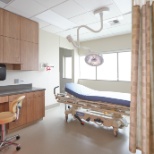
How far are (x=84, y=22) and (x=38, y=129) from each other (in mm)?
2984

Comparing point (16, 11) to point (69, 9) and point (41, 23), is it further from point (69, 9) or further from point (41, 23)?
point (69, 9)

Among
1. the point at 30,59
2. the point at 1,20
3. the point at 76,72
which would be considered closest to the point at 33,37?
the point at 30,59

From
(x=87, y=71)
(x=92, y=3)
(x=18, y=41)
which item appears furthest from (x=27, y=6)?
(x=87, y=71)

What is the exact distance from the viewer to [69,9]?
2879mm

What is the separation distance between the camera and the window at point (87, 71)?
564 cm

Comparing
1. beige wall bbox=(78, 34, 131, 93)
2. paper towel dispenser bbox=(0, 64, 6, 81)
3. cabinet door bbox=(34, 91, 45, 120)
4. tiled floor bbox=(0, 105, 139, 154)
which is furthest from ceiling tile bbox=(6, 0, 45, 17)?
beige wall bbox=(78, 34, 131, 93)

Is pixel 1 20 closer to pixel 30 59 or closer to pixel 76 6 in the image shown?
pixel 30 59

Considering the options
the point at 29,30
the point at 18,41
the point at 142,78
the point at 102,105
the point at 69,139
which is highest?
the point at 29,30

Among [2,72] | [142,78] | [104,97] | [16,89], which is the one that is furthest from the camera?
[16,89]

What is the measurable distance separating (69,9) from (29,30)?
48.1 inches

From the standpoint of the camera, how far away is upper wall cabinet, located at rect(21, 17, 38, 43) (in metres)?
3.25

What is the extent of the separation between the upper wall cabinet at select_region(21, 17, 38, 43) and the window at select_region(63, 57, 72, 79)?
2.67m

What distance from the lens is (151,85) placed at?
1737 millimetres

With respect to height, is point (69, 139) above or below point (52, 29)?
below
